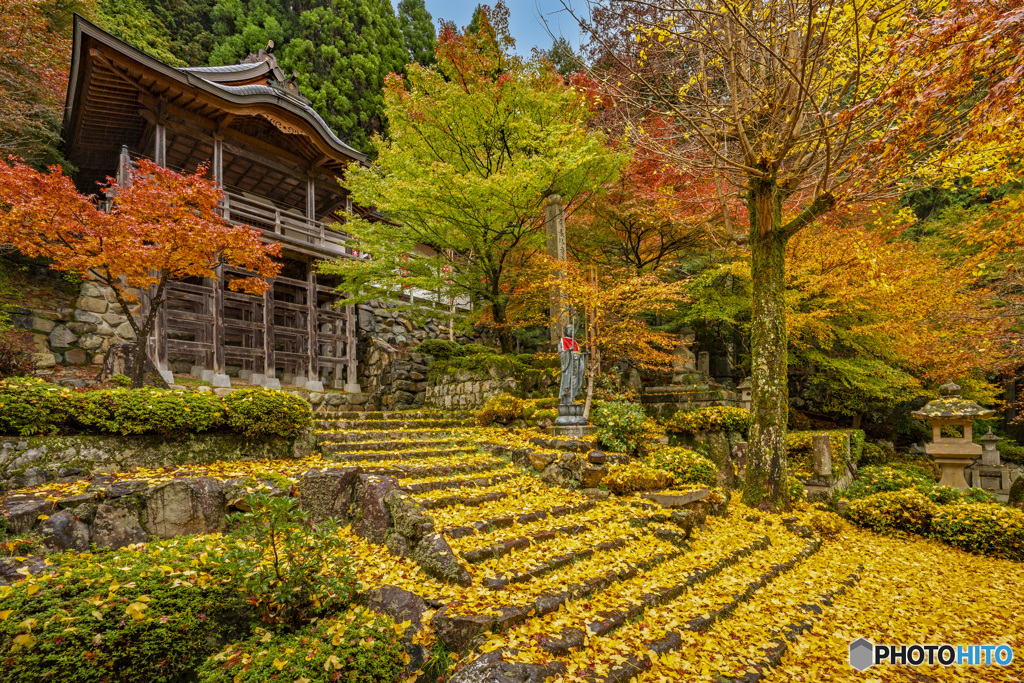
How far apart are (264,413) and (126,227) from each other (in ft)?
12.6

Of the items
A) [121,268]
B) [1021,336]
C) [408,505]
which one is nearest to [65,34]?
[121,268]

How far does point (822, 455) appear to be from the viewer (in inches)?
378

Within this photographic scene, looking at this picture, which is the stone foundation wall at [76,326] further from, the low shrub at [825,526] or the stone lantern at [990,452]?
the stone lantern at [990,452]

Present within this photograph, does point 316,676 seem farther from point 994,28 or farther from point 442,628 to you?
point 994,28

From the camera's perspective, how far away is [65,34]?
555 inches

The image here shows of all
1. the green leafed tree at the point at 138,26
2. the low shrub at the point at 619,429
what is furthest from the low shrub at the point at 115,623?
the green leafed tree at the point at 138,26

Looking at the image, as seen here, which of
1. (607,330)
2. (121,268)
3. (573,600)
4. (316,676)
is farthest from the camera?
(607,330)

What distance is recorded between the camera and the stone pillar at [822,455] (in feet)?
31.4

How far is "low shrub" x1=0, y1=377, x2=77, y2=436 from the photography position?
5.16 meters

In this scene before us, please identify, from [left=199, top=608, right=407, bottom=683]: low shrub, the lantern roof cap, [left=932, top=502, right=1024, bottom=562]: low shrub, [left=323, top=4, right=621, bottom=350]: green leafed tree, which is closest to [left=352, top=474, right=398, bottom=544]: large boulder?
[left=199, top=608, right=407, bottom=683]: low shrub

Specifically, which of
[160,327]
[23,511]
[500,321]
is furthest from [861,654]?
[160,327]

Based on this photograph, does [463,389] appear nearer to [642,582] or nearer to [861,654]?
[642,582]

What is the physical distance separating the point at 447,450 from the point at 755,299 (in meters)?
6.21

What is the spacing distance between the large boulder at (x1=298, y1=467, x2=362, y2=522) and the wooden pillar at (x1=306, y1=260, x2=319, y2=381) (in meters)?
8.65
